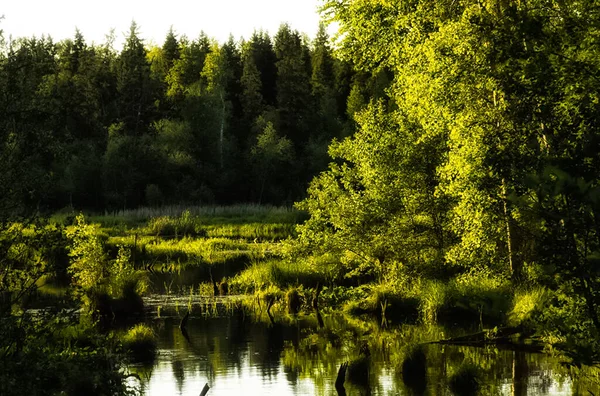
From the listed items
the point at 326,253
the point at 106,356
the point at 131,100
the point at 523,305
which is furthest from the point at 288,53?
the point at 106,356

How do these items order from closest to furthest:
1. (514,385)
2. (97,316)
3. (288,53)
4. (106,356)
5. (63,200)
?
(106,356) → (514,385) → (97,316) → (63,200) → (288,53)

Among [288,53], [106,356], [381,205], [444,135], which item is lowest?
[106,356]

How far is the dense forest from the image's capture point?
234 feet

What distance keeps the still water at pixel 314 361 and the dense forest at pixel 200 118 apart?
39464mm

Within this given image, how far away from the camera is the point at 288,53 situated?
103312mm

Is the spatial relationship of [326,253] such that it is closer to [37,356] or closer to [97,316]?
[97,316]

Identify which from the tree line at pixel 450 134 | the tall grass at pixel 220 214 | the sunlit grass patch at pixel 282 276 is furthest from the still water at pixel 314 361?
the tall grass at pixel 220 214

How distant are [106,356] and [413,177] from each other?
1518 cm

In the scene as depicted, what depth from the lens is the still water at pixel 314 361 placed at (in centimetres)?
1692

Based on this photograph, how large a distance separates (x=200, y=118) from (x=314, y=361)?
62396 mm

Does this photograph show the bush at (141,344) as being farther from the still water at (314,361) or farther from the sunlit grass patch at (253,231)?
the sunlit grass patch at (253,231)

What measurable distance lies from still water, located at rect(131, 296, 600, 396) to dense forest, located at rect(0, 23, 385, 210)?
3946 cm

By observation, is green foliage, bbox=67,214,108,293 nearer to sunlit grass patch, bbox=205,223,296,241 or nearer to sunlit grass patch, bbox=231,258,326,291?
sunlit grass patch, bbox=231,258,326,291

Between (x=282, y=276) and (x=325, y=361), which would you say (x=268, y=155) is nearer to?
(x=282, y=276)
